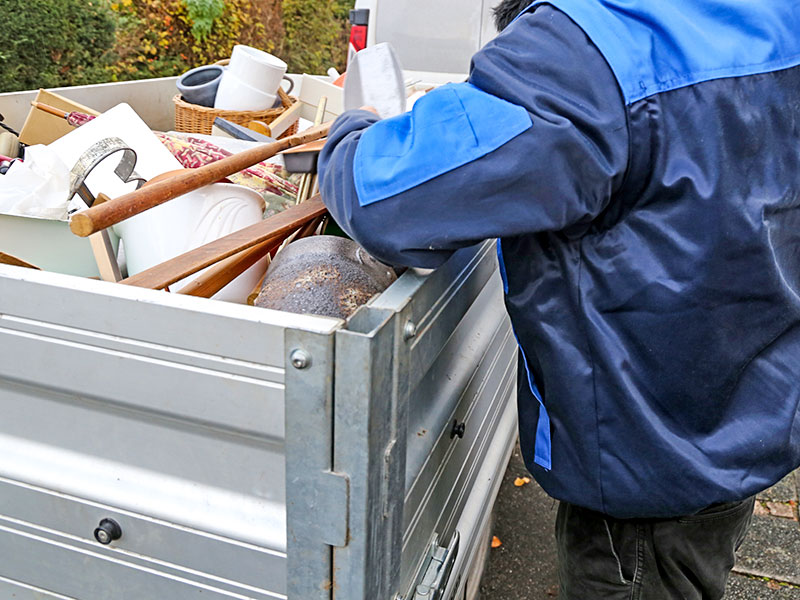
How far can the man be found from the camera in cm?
102

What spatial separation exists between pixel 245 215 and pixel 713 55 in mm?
933

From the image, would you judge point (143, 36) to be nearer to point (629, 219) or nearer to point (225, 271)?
point (225, 271)

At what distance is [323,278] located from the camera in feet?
3.99

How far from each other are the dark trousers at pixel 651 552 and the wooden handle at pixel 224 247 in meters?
0.80

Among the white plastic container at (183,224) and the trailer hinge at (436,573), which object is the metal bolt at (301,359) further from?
the white plastic container at (183,224)

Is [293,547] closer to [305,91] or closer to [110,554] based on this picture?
[110,554]

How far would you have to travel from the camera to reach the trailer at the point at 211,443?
0.91 meters

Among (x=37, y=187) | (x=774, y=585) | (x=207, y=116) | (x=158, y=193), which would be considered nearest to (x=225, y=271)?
(x=158, y=193)

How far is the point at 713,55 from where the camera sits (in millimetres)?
1071

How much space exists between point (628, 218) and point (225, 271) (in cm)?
68

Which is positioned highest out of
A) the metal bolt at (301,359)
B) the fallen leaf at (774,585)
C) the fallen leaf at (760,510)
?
the metal bolt at (301,359)

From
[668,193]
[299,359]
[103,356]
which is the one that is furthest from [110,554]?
[668,193]

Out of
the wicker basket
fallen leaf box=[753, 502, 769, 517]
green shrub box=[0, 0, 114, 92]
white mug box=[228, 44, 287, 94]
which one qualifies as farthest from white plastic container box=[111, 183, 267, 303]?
green shrub box=[0, 0, 114, 92]

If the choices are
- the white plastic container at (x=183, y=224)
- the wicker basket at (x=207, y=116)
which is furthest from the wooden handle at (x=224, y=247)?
the wicker basket at (x=207, y=116)
